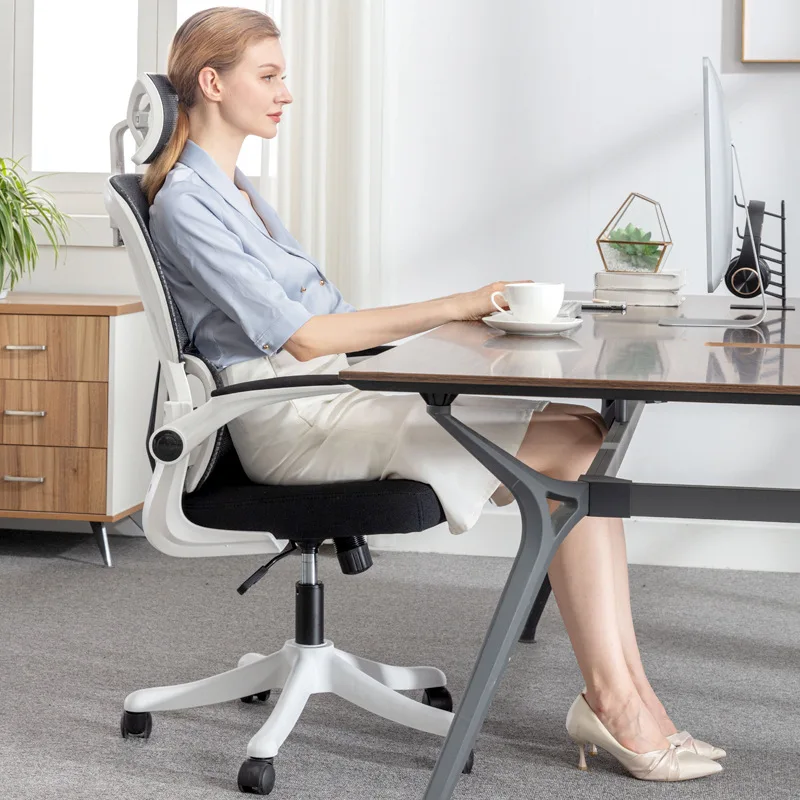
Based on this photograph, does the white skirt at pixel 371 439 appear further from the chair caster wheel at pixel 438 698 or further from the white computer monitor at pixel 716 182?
the chair caster wheel at pixel 438 698

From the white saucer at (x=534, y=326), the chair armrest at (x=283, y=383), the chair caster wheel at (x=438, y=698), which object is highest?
the white saucer at (x=534, y=326)

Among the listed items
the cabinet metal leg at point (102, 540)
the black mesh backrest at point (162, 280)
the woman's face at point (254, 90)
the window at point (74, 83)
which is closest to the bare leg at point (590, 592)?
the black mesh backrest at point (162, 280)

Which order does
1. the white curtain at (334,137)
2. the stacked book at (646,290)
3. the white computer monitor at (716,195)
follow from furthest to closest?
the white curtain at (334,137)
the stacked book at (646,290)
the white computer monitor at (716,195)

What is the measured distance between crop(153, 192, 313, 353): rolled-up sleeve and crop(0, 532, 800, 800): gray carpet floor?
27.5 inches

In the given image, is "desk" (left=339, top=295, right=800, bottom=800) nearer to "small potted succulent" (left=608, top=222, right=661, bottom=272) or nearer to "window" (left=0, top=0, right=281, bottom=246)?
"small potted succulent" (left=608, top=222, right=661, bottom=272)

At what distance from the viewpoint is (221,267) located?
5.68 ft

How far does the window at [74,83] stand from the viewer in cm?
352

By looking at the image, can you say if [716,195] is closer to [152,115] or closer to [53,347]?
[152,115]

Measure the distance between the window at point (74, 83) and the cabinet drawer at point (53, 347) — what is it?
0.49m

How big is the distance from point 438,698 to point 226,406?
0.70 meters

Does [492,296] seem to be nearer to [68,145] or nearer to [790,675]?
[790,675]

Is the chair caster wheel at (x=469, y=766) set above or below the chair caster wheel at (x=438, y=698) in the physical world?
below

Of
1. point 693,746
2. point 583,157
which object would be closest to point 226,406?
point 693,746

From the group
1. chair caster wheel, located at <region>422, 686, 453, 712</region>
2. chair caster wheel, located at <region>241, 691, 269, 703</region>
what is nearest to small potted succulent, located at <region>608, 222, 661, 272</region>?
chair caster wheel, located at <region>422, 686, 453, 712</region>
